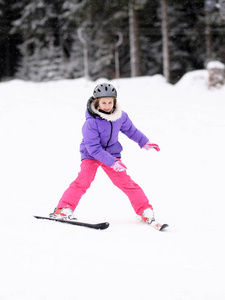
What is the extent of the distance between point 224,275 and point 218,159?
16.6 ft

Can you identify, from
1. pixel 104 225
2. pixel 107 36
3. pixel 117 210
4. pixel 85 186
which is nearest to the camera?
pixel 104 225

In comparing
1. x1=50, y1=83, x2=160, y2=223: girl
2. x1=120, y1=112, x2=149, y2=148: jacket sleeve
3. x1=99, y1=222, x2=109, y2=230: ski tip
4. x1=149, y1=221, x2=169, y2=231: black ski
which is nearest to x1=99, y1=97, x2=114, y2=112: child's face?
x1=50, y1=83, x2=160, y2=223: girl

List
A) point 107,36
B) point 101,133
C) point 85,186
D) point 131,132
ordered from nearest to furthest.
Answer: point 101,133 → point 85,186 → point 131,132 → point 107,36

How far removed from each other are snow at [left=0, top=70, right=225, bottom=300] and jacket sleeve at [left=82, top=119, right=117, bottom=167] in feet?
2.79

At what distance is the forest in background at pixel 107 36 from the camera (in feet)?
86.7

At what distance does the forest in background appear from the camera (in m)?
26.4

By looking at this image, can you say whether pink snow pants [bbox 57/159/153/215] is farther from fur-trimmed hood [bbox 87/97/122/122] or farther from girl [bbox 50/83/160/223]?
fur-trimmed hood [bbox 87/97/122/122]

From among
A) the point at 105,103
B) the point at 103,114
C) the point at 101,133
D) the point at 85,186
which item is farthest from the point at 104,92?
the point at 85,186

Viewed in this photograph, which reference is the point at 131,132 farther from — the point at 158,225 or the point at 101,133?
the point at 158,225

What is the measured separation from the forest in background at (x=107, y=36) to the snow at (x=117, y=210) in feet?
49.3

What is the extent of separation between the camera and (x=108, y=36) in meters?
27.5

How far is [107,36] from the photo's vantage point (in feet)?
90.1

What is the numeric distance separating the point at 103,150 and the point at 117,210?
1330 millimetres

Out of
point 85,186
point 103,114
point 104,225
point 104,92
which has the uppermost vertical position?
point 104,92
